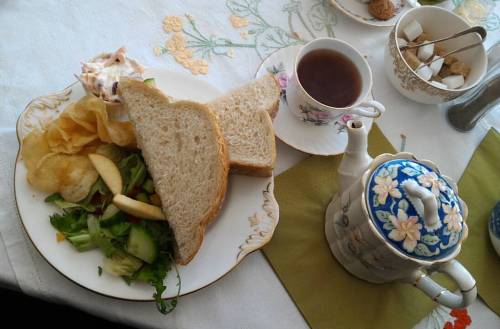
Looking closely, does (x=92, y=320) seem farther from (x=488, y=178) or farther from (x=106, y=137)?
(x=488, y=178)

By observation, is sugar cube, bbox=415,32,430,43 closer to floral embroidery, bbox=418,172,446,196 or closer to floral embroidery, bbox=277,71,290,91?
floral embroidery, bbox=277,71,290,91

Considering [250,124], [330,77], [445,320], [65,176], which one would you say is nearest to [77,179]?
[65,176]

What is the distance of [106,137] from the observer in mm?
791

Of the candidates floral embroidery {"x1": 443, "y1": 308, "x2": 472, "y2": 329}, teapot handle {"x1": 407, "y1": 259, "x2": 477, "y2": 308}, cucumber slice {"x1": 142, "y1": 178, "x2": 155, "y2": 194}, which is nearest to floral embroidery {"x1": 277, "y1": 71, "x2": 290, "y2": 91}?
cucumber slice {"x1": 142, "y1": 178, "x2": 155, "y2": 194}

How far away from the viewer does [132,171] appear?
0.81 metres

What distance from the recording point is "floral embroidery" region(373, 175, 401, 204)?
25.4 inches

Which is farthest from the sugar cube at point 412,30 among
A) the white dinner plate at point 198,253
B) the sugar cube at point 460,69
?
the white dinner plate at point 198,253

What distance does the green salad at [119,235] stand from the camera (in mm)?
715

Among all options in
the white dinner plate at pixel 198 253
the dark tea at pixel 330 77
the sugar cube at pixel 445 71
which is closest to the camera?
the white dinner plate at pixel 198 253

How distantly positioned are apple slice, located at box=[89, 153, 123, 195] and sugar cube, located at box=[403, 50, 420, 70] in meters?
0.71

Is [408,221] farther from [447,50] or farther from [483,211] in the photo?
[447,50]

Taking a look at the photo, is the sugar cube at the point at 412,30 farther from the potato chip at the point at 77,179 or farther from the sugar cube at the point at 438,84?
the potato chip at the point at 77,179

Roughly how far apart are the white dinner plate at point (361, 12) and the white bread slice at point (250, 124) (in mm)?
334

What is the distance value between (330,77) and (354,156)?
0.24m
